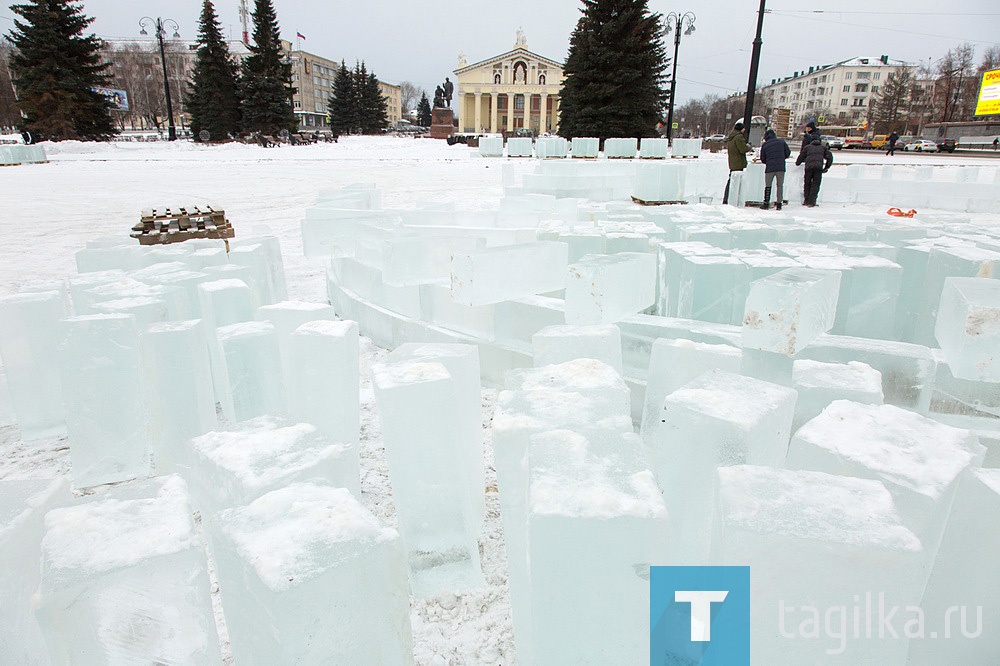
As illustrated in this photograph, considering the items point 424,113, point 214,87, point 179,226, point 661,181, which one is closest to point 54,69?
point 214,87

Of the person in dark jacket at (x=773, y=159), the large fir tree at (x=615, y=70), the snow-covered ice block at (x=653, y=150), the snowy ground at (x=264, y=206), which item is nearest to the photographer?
the snowy ground at (x=264, y=206)

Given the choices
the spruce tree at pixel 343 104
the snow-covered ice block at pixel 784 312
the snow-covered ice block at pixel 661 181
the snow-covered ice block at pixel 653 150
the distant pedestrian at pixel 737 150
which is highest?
the spruce tree at pixel 343 104

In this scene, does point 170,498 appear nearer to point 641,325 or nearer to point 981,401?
point 641,325

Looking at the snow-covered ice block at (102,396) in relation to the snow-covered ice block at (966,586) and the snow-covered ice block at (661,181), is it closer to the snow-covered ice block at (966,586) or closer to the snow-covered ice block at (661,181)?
the snow-covered ice block at (966,586)

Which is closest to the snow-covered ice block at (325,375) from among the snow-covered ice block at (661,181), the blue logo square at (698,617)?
the blue logo square at (698,617)

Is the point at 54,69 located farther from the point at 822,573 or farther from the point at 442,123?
the point at 822,573

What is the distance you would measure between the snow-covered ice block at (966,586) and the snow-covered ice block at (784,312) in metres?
1.01

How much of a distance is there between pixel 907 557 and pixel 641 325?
1.85m

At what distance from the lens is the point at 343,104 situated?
158 feet

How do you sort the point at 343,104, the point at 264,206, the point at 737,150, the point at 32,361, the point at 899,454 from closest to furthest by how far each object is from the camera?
the point at 899,454, the point at 32,361, the point at 737,150, the point at 264,206, the point at 343,104

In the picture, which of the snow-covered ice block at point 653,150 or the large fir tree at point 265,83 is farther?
the large fir tree at point 265,83

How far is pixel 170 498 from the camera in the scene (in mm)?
1269

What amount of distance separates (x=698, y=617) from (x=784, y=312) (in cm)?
141

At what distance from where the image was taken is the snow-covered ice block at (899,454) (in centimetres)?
120
